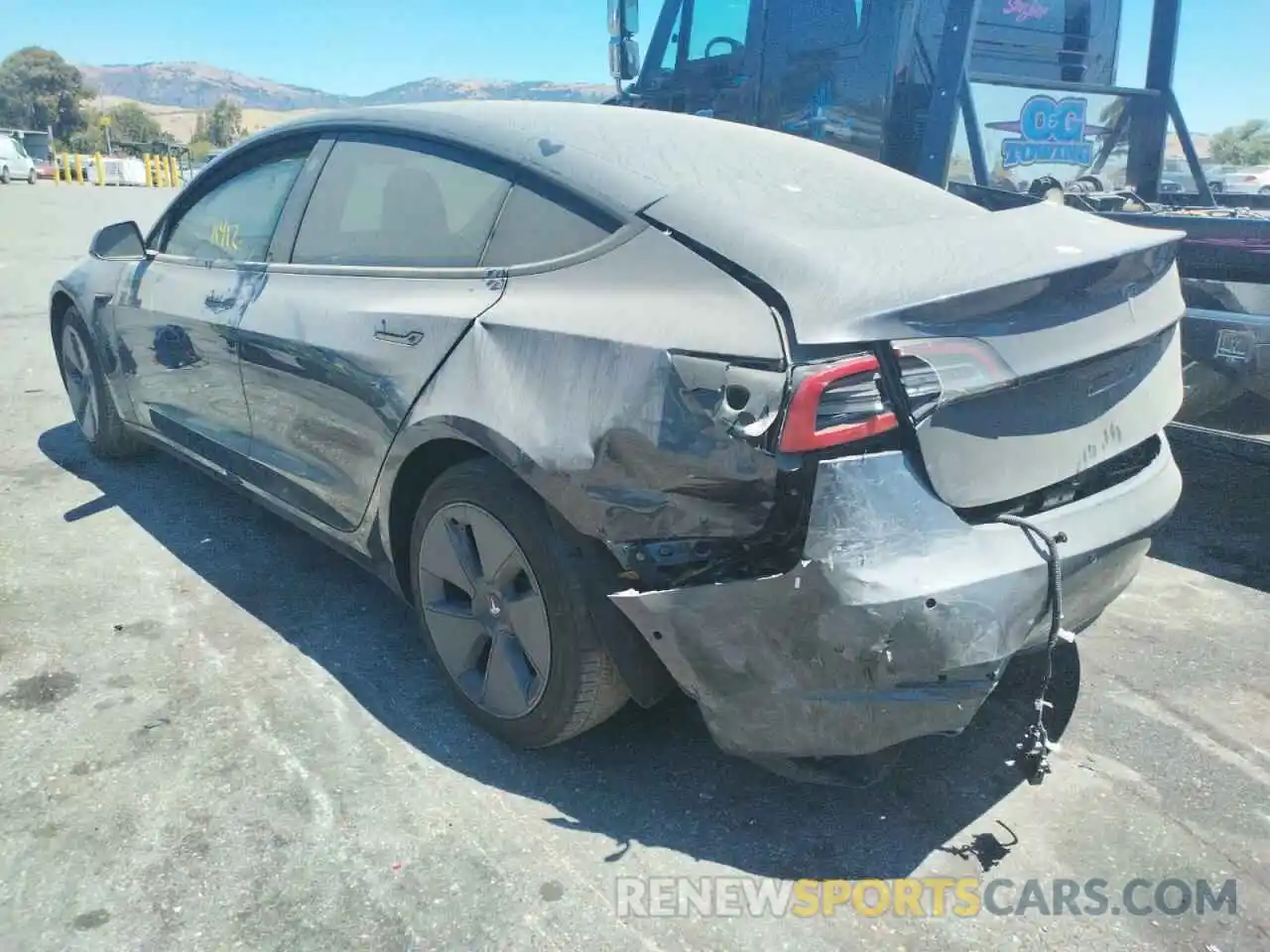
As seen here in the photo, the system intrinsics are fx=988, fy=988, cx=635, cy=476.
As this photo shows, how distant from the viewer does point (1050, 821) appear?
243 centimetres

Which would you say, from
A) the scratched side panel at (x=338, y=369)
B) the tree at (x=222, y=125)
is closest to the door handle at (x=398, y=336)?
the scratched side panel at (x=338, y=369)

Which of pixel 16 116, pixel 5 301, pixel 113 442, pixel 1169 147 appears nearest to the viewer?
pixel 113 442

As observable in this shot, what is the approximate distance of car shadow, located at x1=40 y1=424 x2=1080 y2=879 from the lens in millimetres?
2344

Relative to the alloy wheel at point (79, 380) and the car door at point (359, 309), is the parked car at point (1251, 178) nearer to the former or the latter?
the car door at point (359, 309)

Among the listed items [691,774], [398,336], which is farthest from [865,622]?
[398,336]

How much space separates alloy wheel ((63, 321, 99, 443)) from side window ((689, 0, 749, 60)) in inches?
148

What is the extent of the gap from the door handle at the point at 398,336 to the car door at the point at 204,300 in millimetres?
818

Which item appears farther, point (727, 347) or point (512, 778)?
point (512, 778)

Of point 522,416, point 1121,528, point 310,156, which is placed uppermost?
point 310,156

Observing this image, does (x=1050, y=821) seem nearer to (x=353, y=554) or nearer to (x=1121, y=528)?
(x=1121, y=528)

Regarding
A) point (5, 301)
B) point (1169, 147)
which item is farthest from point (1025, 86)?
point (5, 301)

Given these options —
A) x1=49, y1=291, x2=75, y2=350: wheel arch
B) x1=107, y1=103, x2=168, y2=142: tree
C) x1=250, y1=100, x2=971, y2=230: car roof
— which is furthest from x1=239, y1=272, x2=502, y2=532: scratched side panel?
x1=107, y1=103, x2=168, y2=142: tree

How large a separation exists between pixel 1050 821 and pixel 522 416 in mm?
1625

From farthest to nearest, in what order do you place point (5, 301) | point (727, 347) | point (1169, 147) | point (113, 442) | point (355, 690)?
point (5, 301), point (1169, 147), point (113, 442), point (355, 690), point (727, 347)
